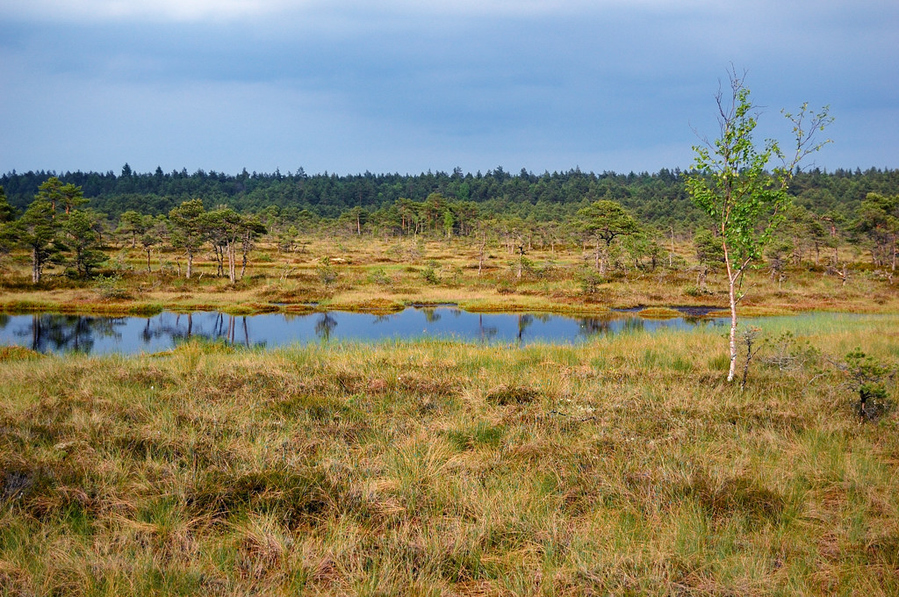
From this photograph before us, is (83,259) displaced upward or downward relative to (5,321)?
upward

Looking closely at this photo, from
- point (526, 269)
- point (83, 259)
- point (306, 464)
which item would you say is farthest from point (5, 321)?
point (526, 269)

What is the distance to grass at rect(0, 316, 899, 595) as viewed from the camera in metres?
4.35

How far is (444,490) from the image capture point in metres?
5.91

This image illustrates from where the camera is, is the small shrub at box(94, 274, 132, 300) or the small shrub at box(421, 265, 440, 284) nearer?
the small shrub at box(94, 274, 132, 300)

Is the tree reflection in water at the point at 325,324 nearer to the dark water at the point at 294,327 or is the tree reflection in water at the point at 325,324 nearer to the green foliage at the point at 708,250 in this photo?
the dark water at the point at 294,327

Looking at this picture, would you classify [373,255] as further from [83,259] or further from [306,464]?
[306,464]

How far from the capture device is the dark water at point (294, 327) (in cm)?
2477

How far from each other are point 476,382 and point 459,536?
21.1 feet

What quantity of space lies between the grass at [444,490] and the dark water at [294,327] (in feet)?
45.9

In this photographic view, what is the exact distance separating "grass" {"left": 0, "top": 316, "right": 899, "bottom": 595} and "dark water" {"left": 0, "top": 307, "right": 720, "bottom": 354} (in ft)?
45.9

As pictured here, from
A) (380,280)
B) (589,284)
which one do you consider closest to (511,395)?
(589,284)

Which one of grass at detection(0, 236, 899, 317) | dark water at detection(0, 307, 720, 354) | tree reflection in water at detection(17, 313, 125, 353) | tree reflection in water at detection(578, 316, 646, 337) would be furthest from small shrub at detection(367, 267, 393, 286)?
tree reflection in water at detection(17, 313, 125, 353)

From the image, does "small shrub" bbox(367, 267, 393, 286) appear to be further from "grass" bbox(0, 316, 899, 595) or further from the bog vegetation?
"grass" bbox(0, 316, 899, 595)

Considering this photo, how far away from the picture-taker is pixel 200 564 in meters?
4.36
